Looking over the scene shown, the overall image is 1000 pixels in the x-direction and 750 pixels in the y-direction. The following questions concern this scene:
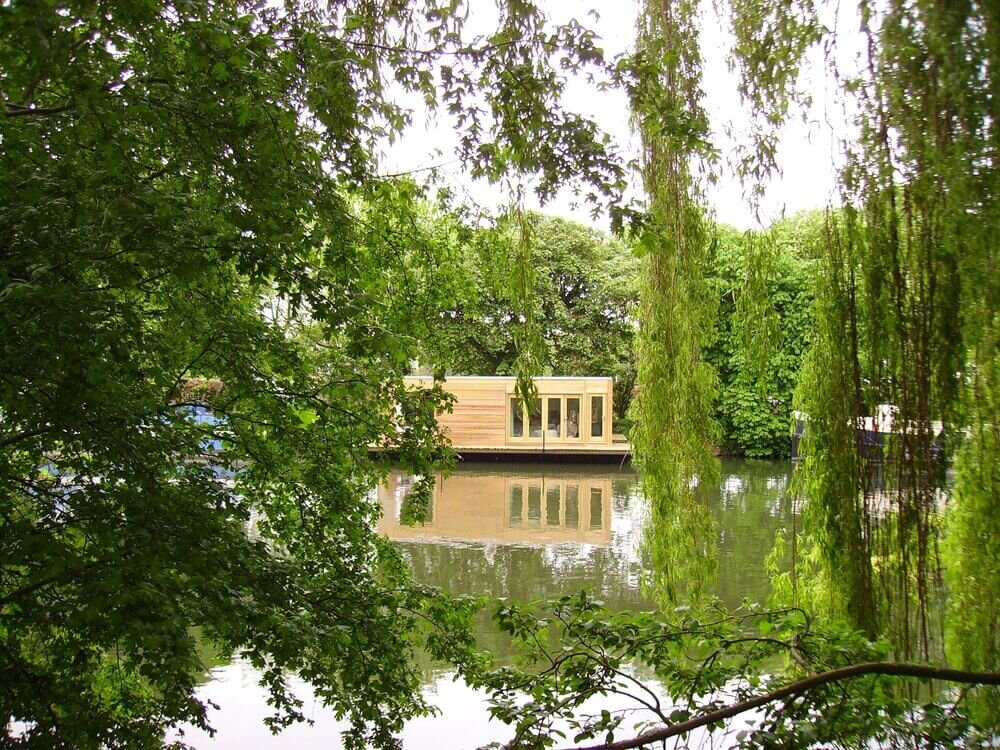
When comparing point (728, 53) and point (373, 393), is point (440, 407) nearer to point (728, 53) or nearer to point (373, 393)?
point (373, 393)

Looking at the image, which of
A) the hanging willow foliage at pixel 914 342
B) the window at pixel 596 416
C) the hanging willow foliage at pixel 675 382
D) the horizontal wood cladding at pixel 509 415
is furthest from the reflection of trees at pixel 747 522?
the horizontal wood cladding at pixel 509 415

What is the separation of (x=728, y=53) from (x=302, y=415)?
6.14 feet

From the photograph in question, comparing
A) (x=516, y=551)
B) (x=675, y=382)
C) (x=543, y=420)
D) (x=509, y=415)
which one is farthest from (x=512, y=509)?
(x=675, y=382)

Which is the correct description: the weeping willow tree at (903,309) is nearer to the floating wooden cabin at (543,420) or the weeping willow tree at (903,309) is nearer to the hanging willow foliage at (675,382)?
the hanging willow foliage at (675,382)

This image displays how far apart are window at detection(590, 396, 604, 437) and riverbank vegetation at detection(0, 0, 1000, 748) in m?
12.0

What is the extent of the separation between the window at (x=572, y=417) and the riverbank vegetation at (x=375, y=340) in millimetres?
12018

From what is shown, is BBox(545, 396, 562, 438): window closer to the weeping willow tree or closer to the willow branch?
the weeping willow tree

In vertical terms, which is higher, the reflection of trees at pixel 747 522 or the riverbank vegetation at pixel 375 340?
the riverbank vegetation at pixel 375 340

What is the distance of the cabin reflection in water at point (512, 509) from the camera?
31.3 ft

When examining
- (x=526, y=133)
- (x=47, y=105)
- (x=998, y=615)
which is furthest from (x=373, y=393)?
(x=998, y=615)

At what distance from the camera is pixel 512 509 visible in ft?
36.5

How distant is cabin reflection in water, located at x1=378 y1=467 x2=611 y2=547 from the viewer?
9.54m

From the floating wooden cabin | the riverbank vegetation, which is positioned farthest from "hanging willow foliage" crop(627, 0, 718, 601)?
the floating wooden cabin

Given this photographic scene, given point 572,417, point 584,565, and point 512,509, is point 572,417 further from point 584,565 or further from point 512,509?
point 584,565
